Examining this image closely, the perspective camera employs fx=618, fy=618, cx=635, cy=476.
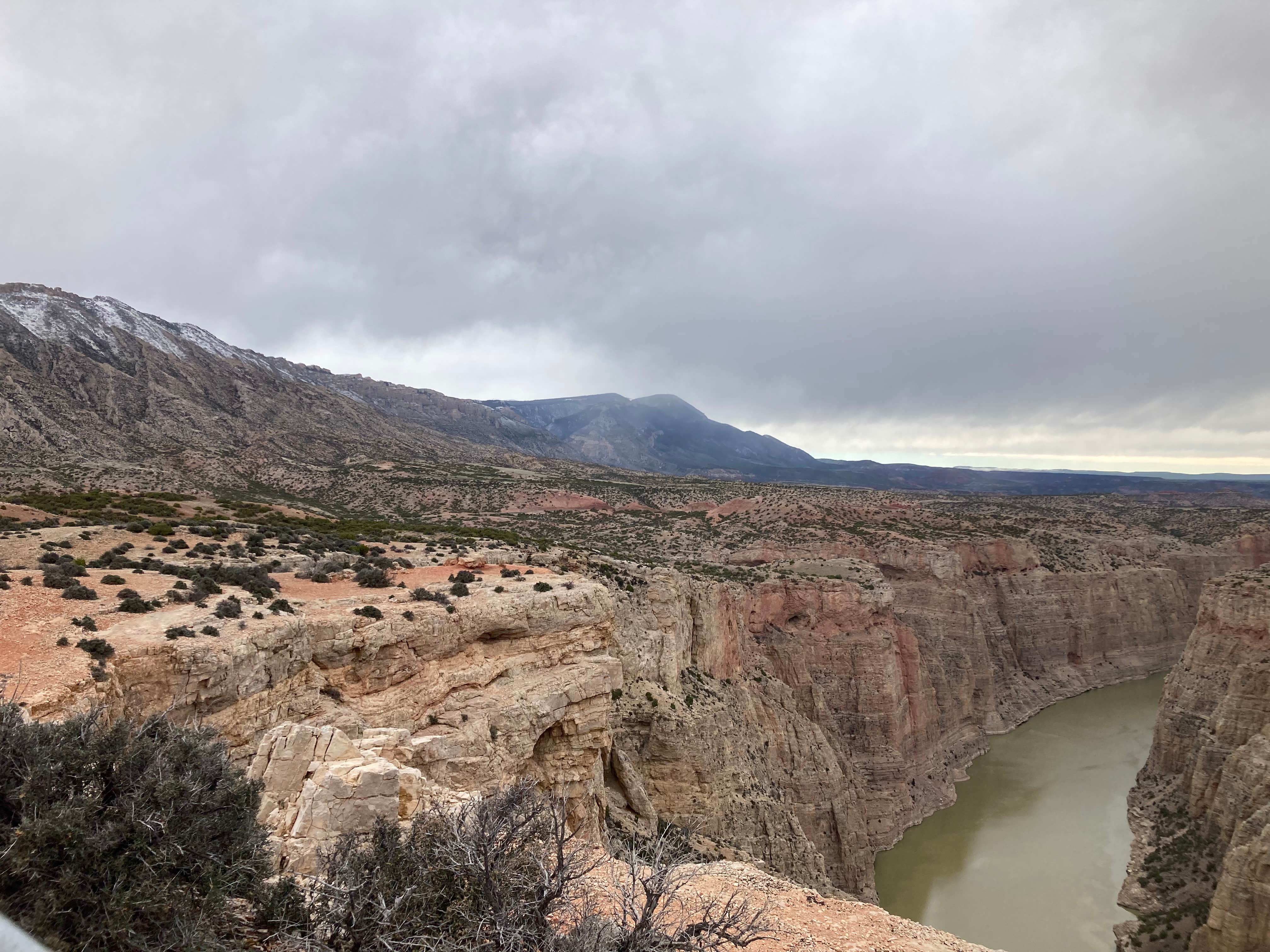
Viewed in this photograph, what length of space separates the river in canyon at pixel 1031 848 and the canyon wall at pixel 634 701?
1489mm

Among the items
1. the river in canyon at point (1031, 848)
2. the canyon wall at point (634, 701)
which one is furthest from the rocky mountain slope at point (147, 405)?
the river in canyon at point (1031, 848)

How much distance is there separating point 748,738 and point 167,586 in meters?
17.2

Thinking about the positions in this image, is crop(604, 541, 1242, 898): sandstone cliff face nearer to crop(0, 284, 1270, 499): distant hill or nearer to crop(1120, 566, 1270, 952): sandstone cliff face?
crop(1120, 566, 1270, 952): sandstone cliff face

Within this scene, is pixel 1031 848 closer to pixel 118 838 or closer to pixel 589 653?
pixel 589 653

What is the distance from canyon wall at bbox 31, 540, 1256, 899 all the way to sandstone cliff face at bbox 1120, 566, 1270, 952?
30.1ft

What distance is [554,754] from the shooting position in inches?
473

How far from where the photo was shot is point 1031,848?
92.1 feet

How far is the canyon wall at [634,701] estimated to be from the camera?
26.2 feet

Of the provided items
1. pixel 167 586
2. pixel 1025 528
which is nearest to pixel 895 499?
pixel 1025 528

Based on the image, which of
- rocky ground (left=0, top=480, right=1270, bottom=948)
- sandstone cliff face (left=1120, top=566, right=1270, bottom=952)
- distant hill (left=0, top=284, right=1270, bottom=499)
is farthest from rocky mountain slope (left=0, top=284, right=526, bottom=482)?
sandstone cliff face (left=1120, top=566, right=1270, bottom=952)

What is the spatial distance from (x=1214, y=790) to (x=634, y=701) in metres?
23.3

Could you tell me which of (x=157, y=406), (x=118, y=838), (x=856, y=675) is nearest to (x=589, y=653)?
(x=118, y=838)

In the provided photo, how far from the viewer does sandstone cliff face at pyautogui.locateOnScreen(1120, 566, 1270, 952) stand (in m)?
15.3

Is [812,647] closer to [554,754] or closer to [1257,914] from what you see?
[1257,914]
